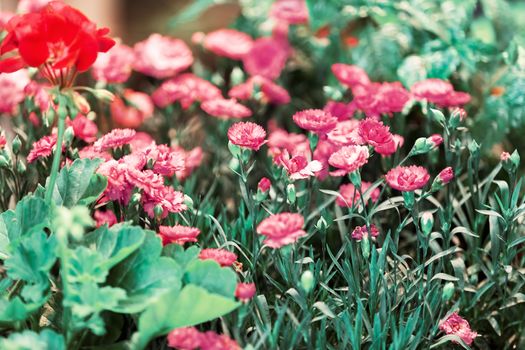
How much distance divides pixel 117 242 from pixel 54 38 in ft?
0.78

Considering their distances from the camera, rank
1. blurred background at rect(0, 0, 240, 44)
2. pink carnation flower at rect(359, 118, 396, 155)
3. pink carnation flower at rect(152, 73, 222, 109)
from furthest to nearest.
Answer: blurred background at rect(0, 0, 240, 44)
pink carnation flower at rect(152, 73, 222, 109)
pink carnation flower at rect(359, 118, 396, 155)

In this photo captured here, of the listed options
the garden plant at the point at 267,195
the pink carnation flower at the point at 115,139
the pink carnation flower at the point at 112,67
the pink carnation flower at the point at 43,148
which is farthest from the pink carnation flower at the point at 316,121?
the pink carnation flower at the point at 112,67

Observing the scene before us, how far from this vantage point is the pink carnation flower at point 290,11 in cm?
152

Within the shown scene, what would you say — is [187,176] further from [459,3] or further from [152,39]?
[459,3]

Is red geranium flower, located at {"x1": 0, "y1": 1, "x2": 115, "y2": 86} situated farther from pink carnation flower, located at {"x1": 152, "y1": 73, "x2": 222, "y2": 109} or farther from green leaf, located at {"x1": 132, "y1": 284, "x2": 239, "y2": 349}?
pink carnation flower, located at {"x1": 152, "y1": 73, "x2": 222, "y2": 109}

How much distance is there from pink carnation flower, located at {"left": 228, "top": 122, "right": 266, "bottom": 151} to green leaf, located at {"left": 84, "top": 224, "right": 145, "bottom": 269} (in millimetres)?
172

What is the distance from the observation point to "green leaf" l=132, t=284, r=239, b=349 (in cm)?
73

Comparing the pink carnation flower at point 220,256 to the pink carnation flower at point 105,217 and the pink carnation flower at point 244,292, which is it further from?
the pink carnation flower at point 105,217

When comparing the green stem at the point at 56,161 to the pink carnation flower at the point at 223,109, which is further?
the pink carnation flower at the point at 223,109

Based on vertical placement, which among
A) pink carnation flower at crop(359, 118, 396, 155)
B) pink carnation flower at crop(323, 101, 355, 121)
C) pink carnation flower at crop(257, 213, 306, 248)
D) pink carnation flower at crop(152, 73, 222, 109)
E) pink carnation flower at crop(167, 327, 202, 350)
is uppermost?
pink carnation flower at crop(359, 118, 396, 155)

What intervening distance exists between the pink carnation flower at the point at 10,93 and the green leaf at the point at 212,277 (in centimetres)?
58

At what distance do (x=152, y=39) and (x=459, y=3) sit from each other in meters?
0.60


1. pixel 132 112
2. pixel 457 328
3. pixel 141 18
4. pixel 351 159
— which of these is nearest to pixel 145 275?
pixel 351 159

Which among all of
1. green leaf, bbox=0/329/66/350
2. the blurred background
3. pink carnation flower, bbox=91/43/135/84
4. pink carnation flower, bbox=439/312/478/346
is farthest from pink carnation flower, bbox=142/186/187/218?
the blurred background
